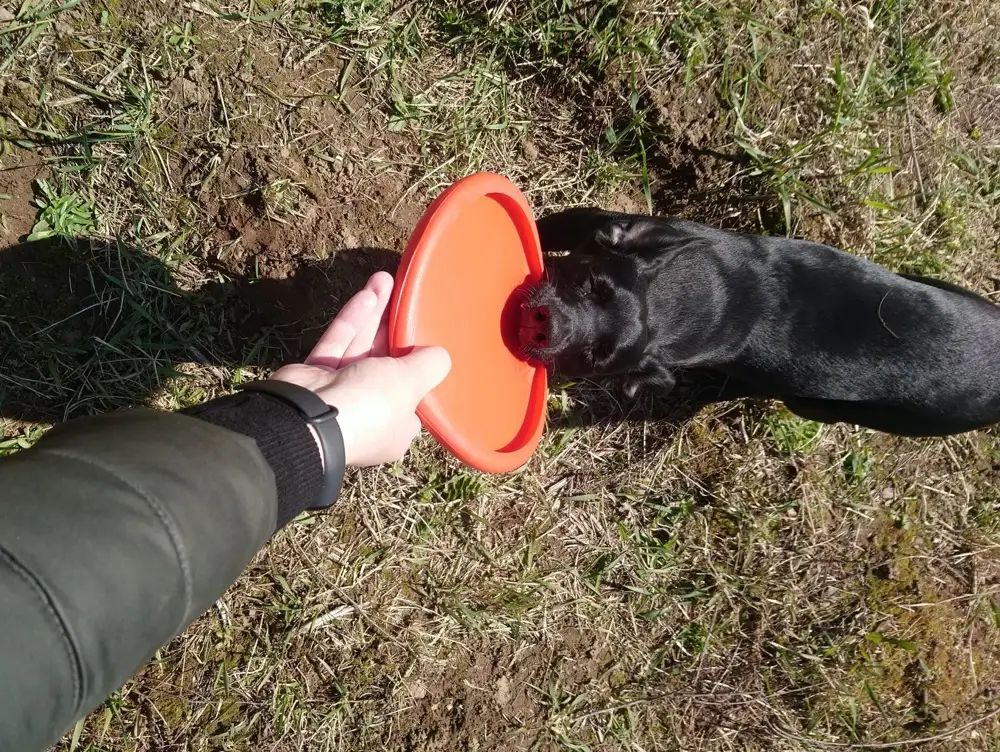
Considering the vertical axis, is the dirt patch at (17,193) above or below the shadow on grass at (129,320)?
above

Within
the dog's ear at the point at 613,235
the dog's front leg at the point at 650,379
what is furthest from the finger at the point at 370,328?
the dog's front leg at the point at 650,379

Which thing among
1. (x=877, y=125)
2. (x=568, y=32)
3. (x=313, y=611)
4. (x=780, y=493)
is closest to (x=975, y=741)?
(x=780, y=493)

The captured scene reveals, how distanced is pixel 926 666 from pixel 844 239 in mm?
2759

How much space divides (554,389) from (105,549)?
2.94 meters

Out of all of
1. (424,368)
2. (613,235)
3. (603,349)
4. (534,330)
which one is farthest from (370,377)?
(613,235)

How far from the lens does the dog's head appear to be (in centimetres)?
327

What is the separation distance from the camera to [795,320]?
379 cm

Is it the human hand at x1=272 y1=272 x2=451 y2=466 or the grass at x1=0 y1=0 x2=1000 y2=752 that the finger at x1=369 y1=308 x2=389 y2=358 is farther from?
the grass at x1=0 y1=0 x2=1000 y2=752

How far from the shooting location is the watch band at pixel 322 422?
2.42 metres

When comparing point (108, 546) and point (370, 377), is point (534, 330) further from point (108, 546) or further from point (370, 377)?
point (108, 546)

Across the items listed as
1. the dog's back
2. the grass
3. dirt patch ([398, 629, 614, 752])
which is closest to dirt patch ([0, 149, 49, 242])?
the grass

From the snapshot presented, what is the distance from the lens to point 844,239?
443cm

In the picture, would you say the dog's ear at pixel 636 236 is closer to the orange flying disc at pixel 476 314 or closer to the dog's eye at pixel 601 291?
the dog's eye at pixel 601 291

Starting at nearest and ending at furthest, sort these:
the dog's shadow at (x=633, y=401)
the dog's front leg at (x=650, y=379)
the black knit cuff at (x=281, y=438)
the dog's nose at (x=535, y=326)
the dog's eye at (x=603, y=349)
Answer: the black knit cuff at (x=281, y=438) → the dog's nose at (x=535, y=326) → the dog's eye at (x=603, y=349) → the dog's front leg at (x=650, y=379) → the dog's shadow at (x=633, y=401)
